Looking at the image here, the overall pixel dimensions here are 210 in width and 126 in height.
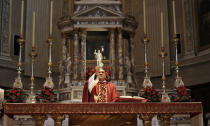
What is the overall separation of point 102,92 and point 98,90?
0.33ft

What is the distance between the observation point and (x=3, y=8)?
13.5 metres

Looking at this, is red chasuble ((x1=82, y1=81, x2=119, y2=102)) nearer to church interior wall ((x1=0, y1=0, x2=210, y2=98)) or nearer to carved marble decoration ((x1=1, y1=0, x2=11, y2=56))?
church interior wall ((x1=0, y1=0, x2=210, y2=98))

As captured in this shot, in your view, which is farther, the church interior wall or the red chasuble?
the church interior wall

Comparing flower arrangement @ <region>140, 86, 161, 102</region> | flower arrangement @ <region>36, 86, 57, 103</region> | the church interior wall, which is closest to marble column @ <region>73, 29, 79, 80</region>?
flower arrangement @ <region>36, 86, 57, 103</region>

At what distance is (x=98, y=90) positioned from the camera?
745cm

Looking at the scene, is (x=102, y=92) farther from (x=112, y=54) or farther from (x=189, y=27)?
(x=189, y=27)

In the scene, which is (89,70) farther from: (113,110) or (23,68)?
(113,110)

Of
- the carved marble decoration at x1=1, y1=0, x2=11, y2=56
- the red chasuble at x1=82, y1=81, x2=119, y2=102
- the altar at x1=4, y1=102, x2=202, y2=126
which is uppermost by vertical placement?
the carved marble decoration at x1=1, y1=0, x2=11, y2=56

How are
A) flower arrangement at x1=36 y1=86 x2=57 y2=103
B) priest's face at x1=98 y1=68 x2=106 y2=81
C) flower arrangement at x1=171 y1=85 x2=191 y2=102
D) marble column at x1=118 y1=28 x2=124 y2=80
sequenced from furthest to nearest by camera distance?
marble column at x1=118 y1=28 x2=124 y2=80, flower arrangement at x1=36 y1=86 x2=57 y2=103, flower arrangement at x1=171 y1=85 x2=191 y2=102, priest's face at x1=98 y1=68 x2=106 y2=81

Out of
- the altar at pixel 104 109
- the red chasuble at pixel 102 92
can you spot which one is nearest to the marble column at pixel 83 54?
the red chasuble at pixel 102 92

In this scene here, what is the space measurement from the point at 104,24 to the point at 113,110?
601cm

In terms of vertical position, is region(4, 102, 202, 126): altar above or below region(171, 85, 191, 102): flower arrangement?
below

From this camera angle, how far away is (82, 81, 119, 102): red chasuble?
713 cm

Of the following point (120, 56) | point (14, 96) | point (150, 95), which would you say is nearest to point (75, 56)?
point (120, 56)
